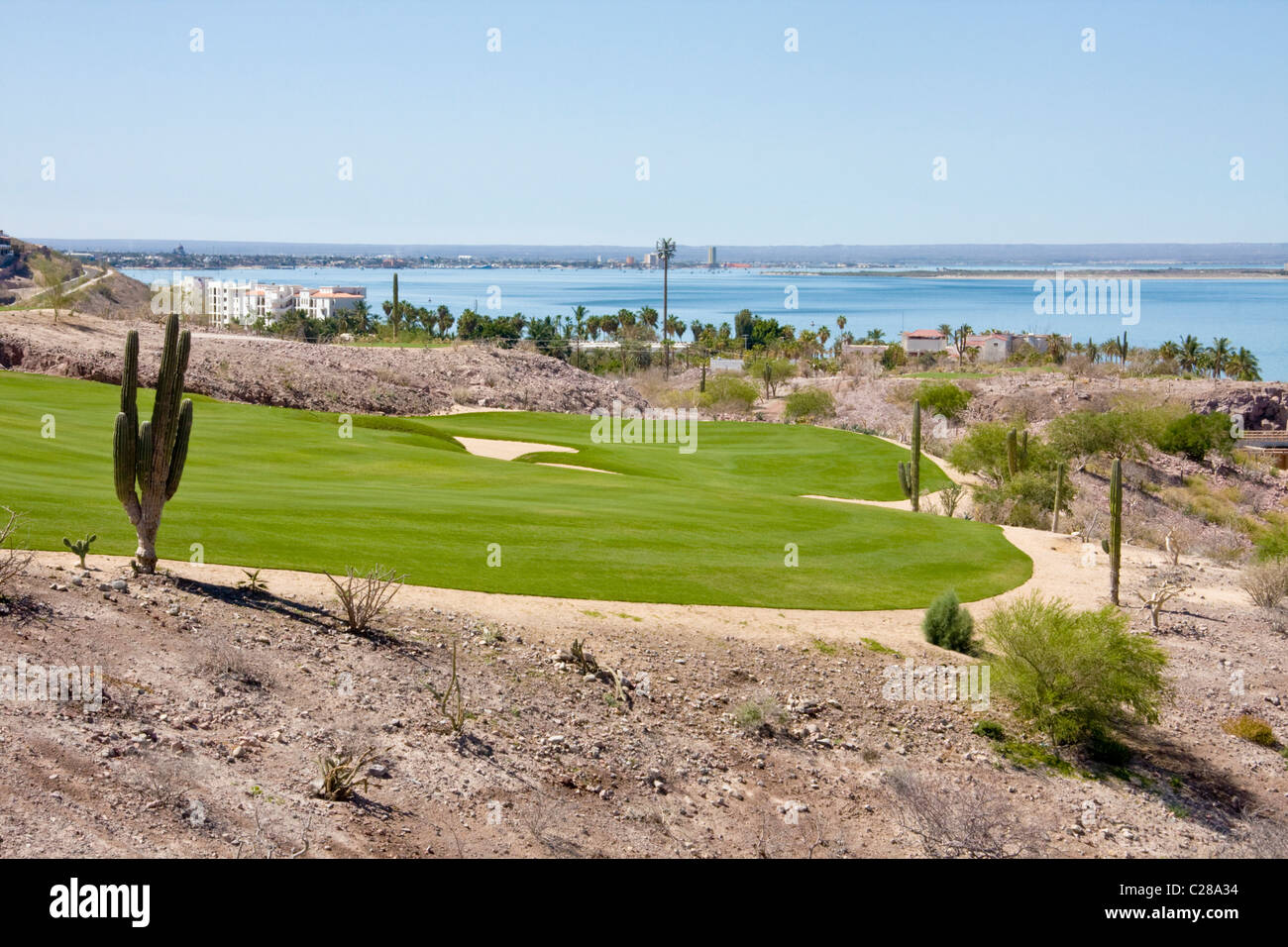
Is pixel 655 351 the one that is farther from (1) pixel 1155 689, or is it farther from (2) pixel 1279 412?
(1) pixel 1155 689

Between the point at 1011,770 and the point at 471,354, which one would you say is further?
the point at 471,354

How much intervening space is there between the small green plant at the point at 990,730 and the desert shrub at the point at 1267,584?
1123cm

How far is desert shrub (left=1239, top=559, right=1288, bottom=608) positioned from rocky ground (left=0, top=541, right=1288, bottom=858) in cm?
608

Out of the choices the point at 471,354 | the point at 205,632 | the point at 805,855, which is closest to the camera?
the point at 805,855

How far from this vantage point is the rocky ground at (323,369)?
43.2m

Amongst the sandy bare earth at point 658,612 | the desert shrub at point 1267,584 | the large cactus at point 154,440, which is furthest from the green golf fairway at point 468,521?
the desert shrub at point 1267,584

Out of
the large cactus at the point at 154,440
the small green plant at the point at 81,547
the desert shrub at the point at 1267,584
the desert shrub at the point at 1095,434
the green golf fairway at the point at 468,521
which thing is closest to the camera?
the large cactus at the point at 154,440

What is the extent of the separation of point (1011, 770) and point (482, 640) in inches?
321

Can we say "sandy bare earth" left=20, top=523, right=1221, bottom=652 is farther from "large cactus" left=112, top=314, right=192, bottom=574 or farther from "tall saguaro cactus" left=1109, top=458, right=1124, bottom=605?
"large cactus" left=112, top=314, right=192, bottom=574

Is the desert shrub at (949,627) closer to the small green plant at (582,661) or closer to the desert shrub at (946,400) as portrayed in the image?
the small green plant at (582,661)

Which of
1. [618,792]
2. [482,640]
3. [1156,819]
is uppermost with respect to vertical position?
[482,640]

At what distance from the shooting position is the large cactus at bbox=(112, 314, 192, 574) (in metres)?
15.1

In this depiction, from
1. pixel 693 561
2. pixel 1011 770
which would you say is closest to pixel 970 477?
pixel 693 561

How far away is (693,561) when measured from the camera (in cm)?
2266
